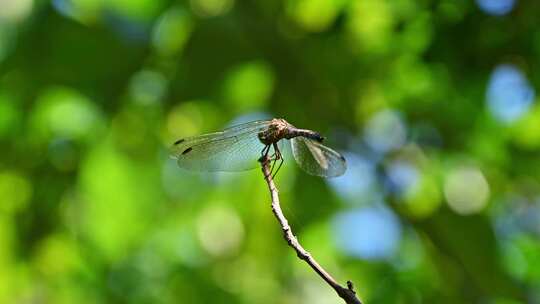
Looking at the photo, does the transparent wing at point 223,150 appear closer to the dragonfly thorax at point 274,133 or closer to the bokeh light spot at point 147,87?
the dragonfly thorax at point 274,133

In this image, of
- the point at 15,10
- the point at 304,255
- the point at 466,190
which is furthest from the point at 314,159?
the point at 466,190

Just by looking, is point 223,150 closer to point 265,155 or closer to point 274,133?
point 274,133

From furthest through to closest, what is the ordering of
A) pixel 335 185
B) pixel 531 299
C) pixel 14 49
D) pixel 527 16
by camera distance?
1. pixel 335 185
2. pixel 531 299
3. pixel 14 49
4. pixel 527 16

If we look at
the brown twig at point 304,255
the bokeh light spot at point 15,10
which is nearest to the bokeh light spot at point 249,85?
the bokeh light spot at point 15,10

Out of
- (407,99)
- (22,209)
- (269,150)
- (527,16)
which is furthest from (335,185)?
(269,150)

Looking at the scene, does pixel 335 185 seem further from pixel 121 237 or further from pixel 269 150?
pixel 269 150

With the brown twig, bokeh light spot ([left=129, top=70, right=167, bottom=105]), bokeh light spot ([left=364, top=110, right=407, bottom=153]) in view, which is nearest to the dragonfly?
the brown twig

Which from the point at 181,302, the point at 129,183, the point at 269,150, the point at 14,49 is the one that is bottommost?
the point at 269,150
